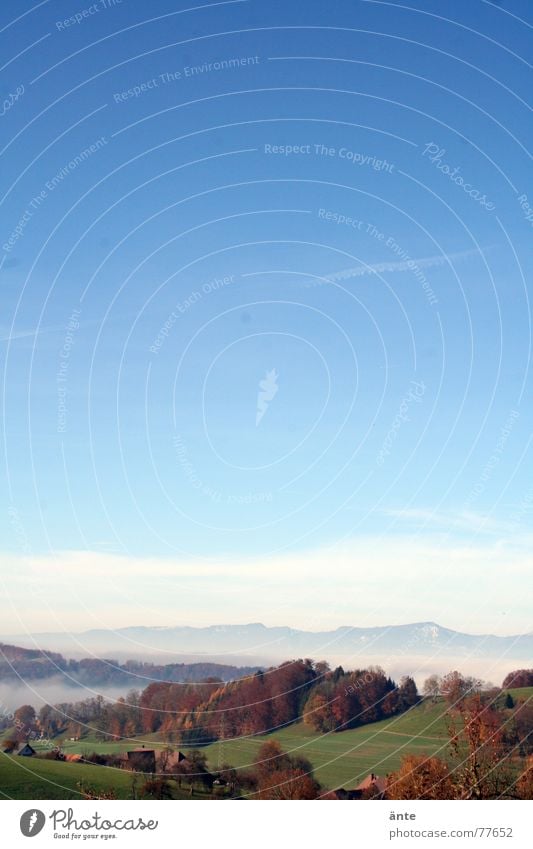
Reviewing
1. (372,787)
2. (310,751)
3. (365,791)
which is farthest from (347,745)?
(365,791)

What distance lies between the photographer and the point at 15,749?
69.1 meters

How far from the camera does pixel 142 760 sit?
67.8 metres

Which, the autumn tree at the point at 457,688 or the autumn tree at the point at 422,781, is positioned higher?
the autumn tree at the point at 457,688

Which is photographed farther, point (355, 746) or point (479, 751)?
point (355, 746)

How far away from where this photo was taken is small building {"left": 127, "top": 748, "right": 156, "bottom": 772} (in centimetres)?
6694

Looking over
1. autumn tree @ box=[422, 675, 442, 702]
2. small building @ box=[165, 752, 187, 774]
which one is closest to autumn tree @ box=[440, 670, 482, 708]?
autumn tree @ box=[422, 675, 442, 702]

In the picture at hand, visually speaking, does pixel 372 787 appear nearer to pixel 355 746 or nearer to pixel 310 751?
pixel 310 751

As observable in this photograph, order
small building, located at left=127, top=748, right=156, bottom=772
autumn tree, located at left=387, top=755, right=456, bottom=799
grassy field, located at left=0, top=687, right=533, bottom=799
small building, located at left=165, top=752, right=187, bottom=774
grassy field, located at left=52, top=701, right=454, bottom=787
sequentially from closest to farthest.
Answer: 1. autumn tree, located at left=387, top=755, right=456, bottom=799
2. grassy field, located at left=0, top=687, right=533, bottom=799
3. small building, located at left=165, top=752, right=187, bottom=774
4. small building, located at left=127, top=748, right=156, bottom=772
5. grassy field, located at left=52, top=701, right=454, bottom=787

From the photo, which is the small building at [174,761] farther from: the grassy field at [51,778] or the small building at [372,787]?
the small building at [372,787]

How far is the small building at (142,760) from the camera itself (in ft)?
220

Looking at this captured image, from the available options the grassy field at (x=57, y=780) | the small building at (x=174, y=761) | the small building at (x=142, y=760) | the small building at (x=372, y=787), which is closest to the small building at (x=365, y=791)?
the small building at (x=372, y=787)

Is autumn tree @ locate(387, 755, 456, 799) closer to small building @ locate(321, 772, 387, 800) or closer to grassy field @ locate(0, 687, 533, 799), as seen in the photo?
small building @ locate(321, 772, 387, 800)
